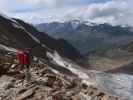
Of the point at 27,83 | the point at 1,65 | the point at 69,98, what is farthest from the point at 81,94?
the point at 1,65

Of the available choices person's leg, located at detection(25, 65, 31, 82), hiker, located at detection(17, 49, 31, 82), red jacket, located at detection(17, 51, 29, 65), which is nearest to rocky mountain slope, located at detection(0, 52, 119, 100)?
person's leg, located at detection(25, 65, 31, 82)

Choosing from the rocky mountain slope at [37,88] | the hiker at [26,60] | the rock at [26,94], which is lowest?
the rock at [26,94]

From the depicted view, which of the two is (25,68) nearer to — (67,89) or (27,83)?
(27,83)

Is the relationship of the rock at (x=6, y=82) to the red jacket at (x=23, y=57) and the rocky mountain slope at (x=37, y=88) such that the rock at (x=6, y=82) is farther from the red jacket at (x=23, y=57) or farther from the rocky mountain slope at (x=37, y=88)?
the red jacket at (x=23, y=57)

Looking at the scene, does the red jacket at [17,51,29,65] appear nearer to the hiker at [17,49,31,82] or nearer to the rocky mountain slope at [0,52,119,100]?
the hiker at [17,49,31,82]

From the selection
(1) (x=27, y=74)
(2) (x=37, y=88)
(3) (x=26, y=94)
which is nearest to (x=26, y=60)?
(1) (x=27, y=74)

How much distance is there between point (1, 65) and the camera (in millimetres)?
26531

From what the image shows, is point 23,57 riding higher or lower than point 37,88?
higher

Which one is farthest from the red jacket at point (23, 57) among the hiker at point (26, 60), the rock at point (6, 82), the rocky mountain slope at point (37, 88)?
the rock at point (6, 82)

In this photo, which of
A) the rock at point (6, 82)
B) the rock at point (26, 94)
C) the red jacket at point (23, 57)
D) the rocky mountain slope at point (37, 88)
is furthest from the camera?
the rock at point (6, 82)

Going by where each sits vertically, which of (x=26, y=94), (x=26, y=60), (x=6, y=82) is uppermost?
(x=26, y=60)

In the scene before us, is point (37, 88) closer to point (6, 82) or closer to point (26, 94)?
point (26, 94)

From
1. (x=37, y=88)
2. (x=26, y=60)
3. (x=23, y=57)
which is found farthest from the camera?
(x=26, y=60)

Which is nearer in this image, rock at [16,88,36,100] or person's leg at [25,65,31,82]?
rock at [16,88,36,100]
